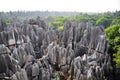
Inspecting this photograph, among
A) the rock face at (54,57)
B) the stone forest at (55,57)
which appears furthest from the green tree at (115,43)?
the rock face at (54,57)

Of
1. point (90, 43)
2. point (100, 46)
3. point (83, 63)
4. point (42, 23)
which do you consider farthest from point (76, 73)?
point (42, 23)

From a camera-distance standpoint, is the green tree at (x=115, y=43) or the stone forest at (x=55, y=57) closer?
the stone forest at (x=55, y=57)

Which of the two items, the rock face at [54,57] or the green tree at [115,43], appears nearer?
the rock face at [54,57]

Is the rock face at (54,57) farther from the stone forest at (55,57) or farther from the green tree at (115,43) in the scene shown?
the green tree at (115,43)

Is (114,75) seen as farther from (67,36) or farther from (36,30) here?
(36,30)

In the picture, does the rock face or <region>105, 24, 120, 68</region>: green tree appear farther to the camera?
<region>105, 24, 120, 68</region>: green tree

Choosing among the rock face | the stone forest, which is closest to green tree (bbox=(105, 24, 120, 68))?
the stone forest

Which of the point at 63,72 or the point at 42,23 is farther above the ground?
the point at 42,23

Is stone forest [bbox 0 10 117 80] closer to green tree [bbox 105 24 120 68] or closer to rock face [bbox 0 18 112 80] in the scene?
rock face [bbox 0 18 112 80]
